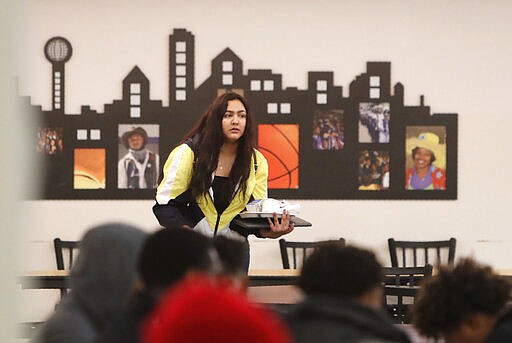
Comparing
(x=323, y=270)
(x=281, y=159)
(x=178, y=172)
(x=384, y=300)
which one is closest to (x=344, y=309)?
(x=323, y=270)

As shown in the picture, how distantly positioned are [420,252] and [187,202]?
3.40 meters

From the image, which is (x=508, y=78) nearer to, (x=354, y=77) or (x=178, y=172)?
(x=354, y=77)

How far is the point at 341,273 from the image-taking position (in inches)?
85.0

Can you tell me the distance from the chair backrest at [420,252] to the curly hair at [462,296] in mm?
4744

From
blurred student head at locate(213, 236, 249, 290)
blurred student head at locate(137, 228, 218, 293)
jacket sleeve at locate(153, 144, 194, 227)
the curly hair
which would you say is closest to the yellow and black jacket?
jacket sleeve at locate(153, 144, 194, 227)

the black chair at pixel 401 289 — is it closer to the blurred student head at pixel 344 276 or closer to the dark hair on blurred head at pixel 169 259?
the blurred student head at pixel 344 276

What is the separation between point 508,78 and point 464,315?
17.6 ft

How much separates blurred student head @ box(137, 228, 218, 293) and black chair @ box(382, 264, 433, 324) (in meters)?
2.46

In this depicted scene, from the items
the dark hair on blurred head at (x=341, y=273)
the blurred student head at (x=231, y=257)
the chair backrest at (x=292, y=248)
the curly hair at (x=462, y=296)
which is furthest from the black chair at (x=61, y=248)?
the dark hair on blurred head at (x=341, y=273)

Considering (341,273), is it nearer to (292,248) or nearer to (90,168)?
(292,248)

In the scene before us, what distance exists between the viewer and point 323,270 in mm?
2156

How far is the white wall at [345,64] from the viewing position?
7.40 metres

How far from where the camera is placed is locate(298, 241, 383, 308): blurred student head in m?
2.14

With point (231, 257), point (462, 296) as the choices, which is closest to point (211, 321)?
point (231, 257)
